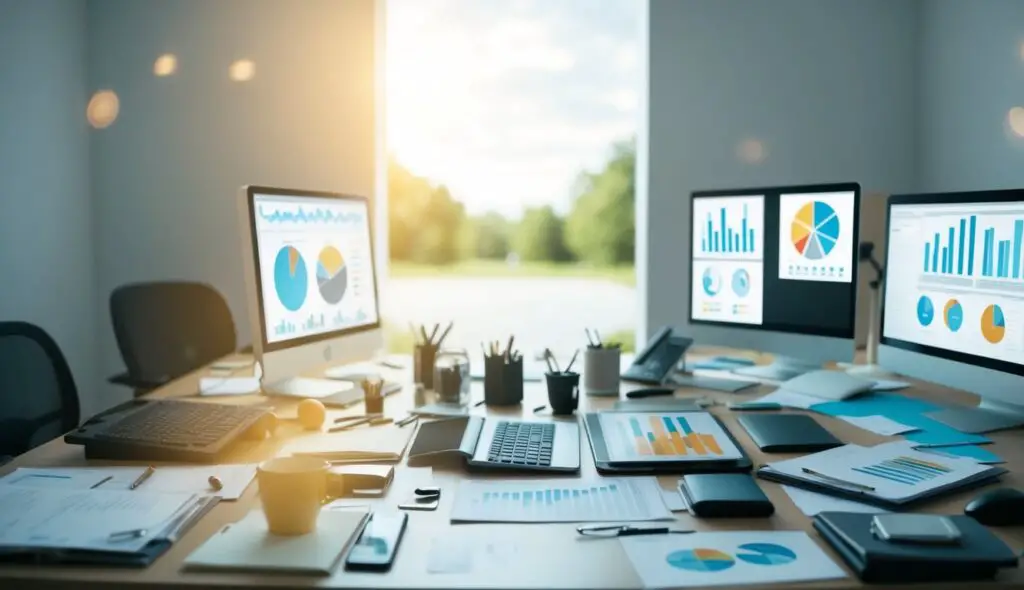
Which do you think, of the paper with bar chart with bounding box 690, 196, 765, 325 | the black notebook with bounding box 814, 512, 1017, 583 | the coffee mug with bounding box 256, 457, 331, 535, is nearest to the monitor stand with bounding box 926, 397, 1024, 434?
the paper with bar chart with bounding box 690, 196, 765, 325

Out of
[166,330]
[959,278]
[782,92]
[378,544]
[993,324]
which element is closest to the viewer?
[378,544]

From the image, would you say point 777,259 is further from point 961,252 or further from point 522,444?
point 522,444

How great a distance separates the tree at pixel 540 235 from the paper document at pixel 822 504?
11.2ft

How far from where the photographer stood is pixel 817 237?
7.18 feet

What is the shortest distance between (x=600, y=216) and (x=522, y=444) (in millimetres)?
3024

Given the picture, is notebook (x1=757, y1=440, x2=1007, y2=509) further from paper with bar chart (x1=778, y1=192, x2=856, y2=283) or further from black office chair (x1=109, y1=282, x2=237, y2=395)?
black office chair (x1=109, y1=282, x2=237, y2=395)

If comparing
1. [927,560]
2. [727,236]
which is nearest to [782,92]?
[727,236]

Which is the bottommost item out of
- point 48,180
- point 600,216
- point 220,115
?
point 600,216

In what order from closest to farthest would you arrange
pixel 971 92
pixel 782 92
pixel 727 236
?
pixel 727 236, pixel 971 92, pixel 782 92

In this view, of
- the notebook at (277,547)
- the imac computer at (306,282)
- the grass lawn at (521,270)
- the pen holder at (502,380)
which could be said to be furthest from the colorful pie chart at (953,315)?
the grass lawn at (521,270)

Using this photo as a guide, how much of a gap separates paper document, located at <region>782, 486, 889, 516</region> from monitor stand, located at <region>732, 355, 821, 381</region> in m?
1.01

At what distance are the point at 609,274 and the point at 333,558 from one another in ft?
12.9

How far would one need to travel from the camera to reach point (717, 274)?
2.44 meters

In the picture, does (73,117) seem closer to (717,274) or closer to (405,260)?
(405,260)
